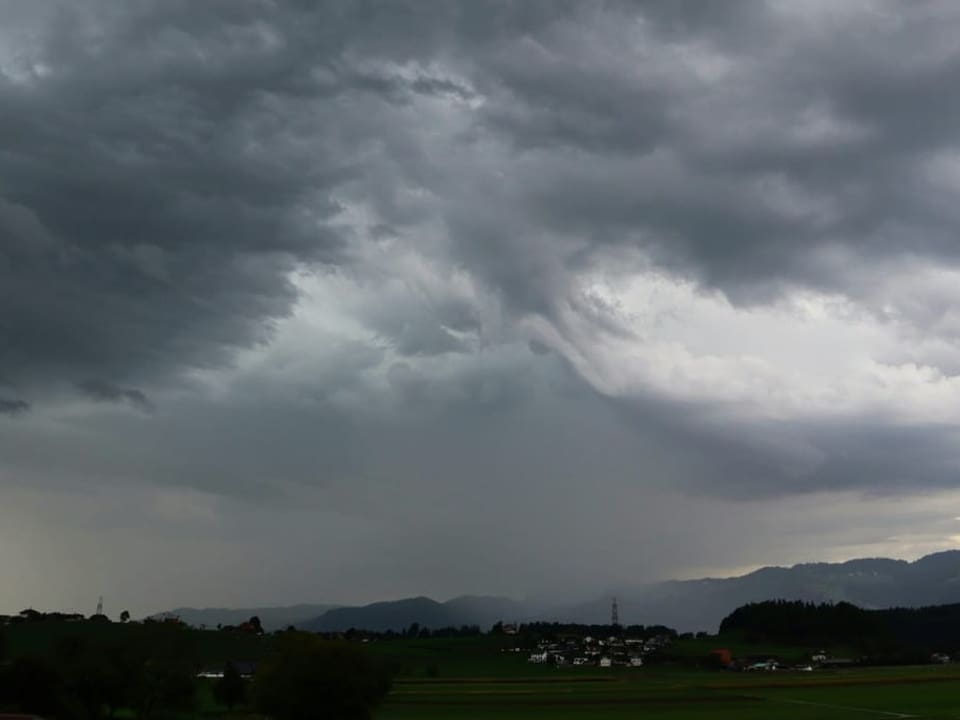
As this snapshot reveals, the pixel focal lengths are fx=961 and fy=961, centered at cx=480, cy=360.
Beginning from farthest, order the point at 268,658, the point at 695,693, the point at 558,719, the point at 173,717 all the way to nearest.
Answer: the point at 695,693 < the point at 173,717 < the point at 558,719 < the point at 268,658

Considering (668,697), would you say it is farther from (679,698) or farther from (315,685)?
(315,685)

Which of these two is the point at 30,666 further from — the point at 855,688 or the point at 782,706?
the point at 855,688

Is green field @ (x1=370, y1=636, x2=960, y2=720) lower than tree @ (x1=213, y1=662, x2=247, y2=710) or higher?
lower

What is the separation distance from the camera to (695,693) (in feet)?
372

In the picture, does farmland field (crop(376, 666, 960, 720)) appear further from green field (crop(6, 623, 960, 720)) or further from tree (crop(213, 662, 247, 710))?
tree (crop(213, 662, 247, 710))

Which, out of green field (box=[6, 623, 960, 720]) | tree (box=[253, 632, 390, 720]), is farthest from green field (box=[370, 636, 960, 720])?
tree (box=[253, 632, 390, 720])

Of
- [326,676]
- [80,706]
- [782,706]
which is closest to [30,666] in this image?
[80,706]

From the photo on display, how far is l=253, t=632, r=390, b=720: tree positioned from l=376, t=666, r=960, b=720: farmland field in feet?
42.4

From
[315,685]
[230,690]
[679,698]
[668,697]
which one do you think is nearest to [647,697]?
[668,697]

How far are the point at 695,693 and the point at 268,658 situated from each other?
59792 mm

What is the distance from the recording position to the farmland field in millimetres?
83500

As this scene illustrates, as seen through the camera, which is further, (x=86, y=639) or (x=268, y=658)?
(x=86, y=639)

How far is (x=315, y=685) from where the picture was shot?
2729 inches

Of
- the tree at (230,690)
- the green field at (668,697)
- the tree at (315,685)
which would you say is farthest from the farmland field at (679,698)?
the tree at (230,690)
